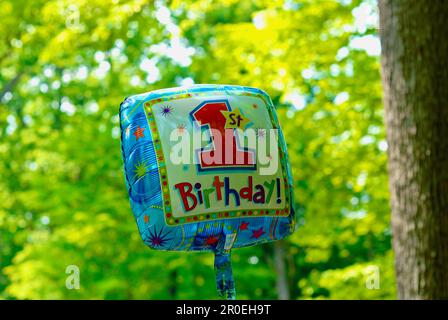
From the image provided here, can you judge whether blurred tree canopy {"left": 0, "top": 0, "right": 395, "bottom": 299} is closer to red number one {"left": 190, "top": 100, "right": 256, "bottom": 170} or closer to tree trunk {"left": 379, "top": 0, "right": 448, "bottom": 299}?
tree trunk {"left": 379, "top": 0, "right": 448, "bottom": 299}

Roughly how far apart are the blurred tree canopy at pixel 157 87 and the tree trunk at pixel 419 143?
3.36 meters

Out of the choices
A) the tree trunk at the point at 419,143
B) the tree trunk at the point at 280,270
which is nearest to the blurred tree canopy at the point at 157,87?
the tree trunk at the point at 280,270

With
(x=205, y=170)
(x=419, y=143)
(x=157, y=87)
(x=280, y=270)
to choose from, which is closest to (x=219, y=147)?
(x=205, y=170)

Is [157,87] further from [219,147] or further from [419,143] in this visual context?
[219,147]

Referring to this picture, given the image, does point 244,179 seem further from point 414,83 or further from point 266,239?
point 414,83

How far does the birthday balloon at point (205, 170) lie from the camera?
278 cm

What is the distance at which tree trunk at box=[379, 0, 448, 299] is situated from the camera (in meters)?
3.59

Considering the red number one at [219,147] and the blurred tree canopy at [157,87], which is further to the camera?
the blurred tree canopy at [157,87]

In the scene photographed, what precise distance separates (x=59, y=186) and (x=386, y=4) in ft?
29.4

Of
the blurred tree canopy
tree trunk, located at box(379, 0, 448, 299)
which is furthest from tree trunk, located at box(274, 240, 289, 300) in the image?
tree trunk, located at box(379, 0, 448, 299)

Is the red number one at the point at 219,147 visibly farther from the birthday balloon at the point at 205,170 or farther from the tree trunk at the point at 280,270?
the tree trunk at the point at 280,270

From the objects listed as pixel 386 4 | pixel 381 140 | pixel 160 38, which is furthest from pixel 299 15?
pixel 386 4

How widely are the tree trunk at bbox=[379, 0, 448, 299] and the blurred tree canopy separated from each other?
11.0ft
